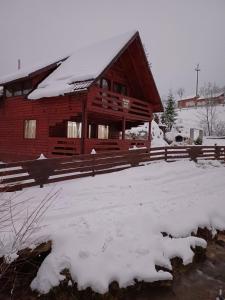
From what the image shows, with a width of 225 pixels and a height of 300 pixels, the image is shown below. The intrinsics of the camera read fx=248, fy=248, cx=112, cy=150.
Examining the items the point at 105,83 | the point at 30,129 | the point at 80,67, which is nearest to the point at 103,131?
the point at 105,83

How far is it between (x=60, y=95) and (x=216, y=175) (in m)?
9.83

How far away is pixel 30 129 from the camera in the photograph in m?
17.3

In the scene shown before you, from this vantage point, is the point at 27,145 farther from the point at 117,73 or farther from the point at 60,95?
the point at 117,73

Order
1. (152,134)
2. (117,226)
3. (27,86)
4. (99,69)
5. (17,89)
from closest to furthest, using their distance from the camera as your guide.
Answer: (117,226), (99,69), (27,86), (17,89), (152,134)

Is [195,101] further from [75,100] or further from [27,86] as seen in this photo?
[75,100]

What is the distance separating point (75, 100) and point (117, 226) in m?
9.66

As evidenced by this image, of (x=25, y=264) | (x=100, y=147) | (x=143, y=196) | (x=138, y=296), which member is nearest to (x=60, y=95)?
(x=100, y=147)

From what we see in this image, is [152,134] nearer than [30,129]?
No

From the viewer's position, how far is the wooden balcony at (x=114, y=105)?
1413cm

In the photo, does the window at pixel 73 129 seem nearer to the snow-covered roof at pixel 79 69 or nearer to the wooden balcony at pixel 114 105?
the wooden balcony at pixel 114 105

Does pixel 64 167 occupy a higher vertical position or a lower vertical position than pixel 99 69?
lower

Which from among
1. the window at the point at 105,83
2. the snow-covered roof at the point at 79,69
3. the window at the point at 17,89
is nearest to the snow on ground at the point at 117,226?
the snow-covered roof at the point at 79,69

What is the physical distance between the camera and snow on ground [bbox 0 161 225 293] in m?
4.69

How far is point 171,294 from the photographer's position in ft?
15.5
